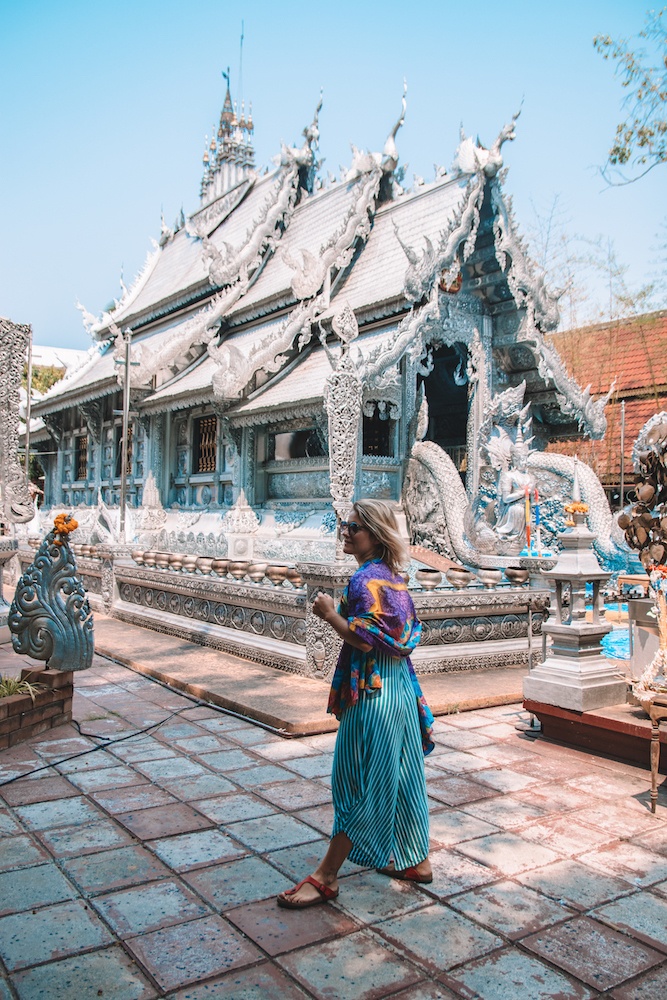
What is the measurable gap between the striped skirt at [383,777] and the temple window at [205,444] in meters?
13.2

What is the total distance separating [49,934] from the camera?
9.58ft

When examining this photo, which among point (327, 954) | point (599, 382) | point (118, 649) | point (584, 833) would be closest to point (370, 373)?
point (118, 649)

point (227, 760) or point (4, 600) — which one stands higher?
point (4, 600)

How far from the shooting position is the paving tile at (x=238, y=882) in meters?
3.24

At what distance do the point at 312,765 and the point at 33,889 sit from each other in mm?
2067

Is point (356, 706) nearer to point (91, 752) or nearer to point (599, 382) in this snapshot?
point (91, 752)

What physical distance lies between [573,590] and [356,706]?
9.70 feet

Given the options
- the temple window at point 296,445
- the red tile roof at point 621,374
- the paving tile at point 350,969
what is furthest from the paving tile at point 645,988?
the red tile roof at point 621,374

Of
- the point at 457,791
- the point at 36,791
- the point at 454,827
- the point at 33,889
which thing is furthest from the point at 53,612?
the point at 454,827

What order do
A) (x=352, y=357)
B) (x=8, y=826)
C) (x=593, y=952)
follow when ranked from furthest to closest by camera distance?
(x=352, y=357) → (x=8, y=826) → (x=593, y=952)

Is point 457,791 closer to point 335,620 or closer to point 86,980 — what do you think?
point 335,620

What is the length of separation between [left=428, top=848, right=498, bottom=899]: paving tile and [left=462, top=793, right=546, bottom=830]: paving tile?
1.57 ft

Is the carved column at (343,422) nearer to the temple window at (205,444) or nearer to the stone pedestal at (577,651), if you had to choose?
the stone pedestal at (577,651)

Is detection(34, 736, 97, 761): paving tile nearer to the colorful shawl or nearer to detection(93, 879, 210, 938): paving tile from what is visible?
detection(93, 879, 210, 938): paving tile
